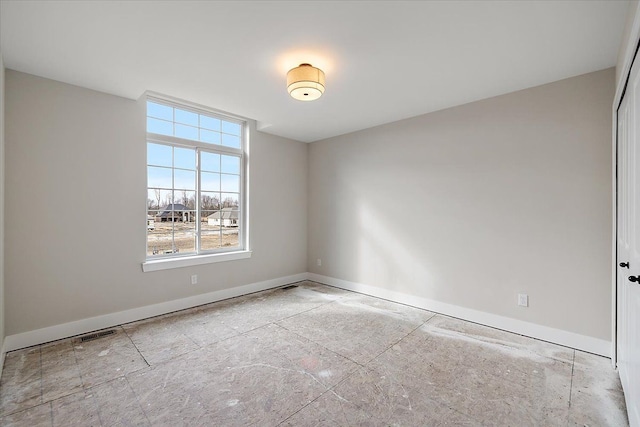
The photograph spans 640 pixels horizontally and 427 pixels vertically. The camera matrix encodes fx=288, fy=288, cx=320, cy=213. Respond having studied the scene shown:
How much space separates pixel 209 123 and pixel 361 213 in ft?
8.49

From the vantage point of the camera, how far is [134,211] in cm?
334

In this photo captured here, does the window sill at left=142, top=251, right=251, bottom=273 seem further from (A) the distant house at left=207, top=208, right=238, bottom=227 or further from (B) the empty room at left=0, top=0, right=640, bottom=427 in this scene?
(A) the distant house at left=207, top=208, right=238, bottom=227

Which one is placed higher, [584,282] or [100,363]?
[584,282]

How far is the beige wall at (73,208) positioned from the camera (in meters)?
2.66

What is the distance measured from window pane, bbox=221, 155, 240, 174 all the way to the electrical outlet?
393cm

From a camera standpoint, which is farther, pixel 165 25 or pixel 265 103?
pixel 265 103

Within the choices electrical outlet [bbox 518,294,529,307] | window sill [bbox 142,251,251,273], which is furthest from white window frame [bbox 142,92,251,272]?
electrical outlet [bbox 518,294,529,307]

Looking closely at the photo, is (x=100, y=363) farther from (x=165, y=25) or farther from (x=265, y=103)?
(x=265, y=103)

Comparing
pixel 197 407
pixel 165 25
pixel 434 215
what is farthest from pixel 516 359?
pixel 165 25

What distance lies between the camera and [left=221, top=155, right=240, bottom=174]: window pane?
4254 millimetres

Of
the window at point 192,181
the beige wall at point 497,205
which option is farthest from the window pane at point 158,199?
the beige wall at point 497,205

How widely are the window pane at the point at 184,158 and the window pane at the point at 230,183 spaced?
1.48 ft

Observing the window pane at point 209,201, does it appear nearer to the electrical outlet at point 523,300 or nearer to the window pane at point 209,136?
the window pane at point 209,136

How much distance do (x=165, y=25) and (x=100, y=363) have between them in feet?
8.92
